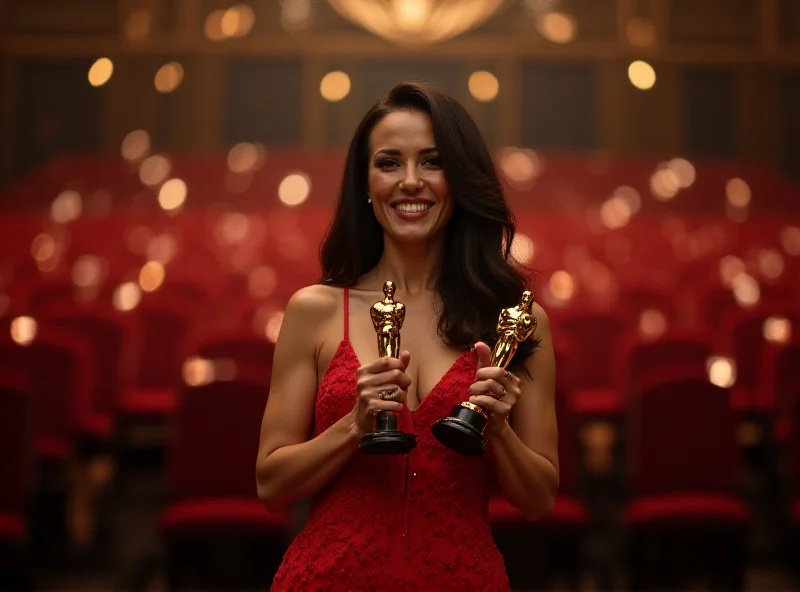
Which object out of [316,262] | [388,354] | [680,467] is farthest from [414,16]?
[388,354]

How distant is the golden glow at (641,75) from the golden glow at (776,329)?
10203mm

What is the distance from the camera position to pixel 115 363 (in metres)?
4.63

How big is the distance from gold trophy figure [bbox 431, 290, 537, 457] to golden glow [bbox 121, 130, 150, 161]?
43.1 ft

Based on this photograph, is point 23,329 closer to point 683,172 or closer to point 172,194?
point 172,194

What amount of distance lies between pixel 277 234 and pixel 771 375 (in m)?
5.49

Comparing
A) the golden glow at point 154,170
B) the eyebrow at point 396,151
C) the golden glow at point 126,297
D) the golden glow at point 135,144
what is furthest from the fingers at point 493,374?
the golden glow at point 135,144

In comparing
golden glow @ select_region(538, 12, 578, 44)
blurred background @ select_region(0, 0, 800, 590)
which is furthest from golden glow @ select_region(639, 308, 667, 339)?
golden glow @ select_region(538, 12, 578, 44)

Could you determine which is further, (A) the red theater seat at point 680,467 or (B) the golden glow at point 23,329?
(B) the golden glow at point 23,329

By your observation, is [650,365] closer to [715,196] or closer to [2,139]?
[715,196]

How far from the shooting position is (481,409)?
1512 mm

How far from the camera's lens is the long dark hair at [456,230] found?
5.54 ft

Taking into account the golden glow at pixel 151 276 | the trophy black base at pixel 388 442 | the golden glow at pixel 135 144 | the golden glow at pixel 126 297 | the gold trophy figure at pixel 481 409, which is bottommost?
the trophy black base at pixel 388 442

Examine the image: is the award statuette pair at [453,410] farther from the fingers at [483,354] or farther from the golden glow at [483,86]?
the golden glow at [483,86]

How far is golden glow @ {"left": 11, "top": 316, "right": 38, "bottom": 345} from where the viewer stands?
4239 millimetres
